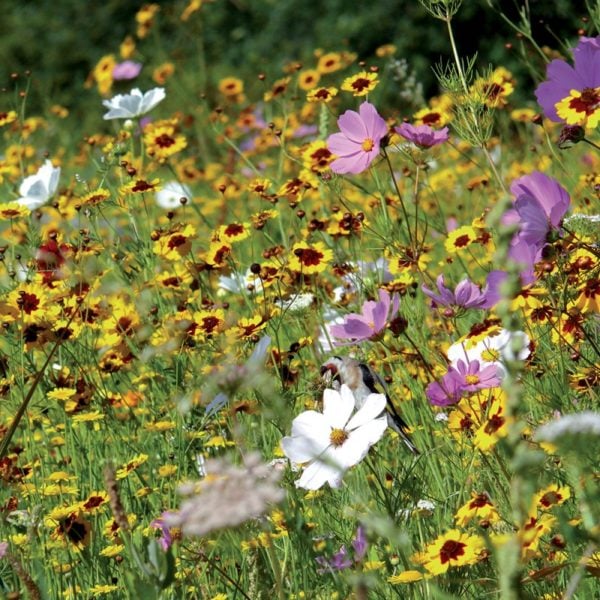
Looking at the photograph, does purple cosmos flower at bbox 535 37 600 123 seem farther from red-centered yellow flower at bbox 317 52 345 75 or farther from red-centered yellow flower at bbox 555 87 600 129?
red-centered yellow flower at bbox 317 52 345 75

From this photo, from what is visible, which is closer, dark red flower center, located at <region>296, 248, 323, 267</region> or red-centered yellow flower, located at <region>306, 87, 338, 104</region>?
dark red flower center, located at <region>296, 248, 323, 267</region>

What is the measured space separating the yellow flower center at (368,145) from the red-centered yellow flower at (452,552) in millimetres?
639

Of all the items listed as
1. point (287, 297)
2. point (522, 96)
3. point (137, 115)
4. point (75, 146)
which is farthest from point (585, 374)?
point (75, 146)

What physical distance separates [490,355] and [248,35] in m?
6.61

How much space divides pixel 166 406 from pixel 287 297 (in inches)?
11.0

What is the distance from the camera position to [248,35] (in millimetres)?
7691

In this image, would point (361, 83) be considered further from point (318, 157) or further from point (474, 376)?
point (474, 376)

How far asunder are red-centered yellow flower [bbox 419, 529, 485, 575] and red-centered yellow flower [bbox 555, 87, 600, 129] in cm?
52

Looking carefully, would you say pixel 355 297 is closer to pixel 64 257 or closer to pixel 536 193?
pixel 64 257

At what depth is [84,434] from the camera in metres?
2.11

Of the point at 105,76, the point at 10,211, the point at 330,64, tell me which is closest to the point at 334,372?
the point at 10,211

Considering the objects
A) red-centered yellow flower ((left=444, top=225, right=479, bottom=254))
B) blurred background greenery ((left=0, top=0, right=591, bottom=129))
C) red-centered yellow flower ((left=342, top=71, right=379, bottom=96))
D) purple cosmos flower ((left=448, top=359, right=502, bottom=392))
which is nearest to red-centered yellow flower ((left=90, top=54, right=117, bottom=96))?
blurred background greenery ((left=0, top=0, right=591, bottom=129))

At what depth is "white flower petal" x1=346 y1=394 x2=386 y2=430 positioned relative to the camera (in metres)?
1.21

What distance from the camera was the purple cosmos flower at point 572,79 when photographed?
1.40 meters
